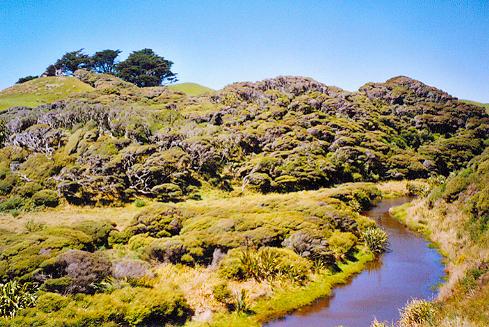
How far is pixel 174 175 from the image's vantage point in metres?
51.4

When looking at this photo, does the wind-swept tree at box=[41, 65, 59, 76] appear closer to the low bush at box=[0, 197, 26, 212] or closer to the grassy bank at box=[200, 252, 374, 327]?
the low bush at box=[0, 197, 26, 212]

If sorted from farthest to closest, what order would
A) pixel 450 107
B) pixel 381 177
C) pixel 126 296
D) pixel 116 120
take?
pixel 450 107, pixel 381 177, pixel 116 120, pixel 126 296

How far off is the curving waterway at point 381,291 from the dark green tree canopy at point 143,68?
379 feet

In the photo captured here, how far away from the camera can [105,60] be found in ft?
437

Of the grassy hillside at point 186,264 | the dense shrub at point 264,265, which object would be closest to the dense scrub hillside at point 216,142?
the grassy hillside at point 186,264

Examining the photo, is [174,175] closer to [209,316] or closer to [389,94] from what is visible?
[209,316]

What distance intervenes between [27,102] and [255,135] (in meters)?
58.9

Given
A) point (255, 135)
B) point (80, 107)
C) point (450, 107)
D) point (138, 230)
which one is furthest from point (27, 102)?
point (450, 107)

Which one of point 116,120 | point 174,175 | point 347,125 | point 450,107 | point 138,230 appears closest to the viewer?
point 138,230

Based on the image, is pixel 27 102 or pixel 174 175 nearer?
pixel 174 175

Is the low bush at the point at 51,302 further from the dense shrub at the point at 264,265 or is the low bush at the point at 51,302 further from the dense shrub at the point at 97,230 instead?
the dense shrub at the point at 97,230

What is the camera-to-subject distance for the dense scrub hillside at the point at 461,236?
12.8 meters

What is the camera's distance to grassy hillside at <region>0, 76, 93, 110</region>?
90.1 meters

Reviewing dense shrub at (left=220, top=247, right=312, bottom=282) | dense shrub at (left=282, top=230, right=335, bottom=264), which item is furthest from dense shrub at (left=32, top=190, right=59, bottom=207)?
dense shrub at (left=282, top=230, right=335, bottom=264)
